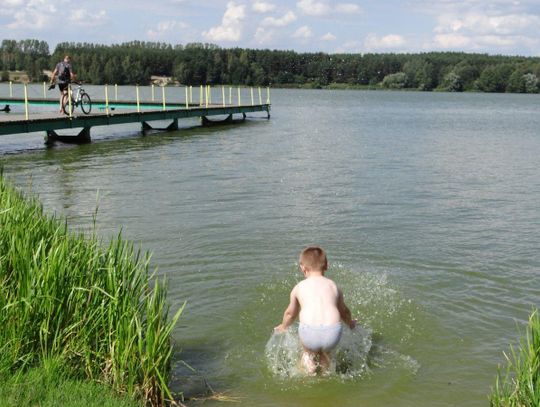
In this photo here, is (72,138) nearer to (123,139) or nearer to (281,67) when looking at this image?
(123,139)

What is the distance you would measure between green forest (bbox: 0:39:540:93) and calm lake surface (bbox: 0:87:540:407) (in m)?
101

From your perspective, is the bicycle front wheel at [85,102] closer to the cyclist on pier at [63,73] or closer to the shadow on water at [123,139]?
the shadow on water at [123,139]

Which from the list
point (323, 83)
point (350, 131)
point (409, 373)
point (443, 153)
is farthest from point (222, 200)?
point (323, 83)

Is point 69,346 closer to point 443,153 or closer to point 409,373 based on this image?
point 409,373

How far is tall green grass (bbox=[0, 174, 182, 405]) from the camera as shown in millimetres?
5523

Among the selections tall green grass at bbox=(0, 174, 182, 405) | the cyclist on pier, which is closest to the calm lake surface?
tall green grass at bbox=(0, 174, 182, 405)

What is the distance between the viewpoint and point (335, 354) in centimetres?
677

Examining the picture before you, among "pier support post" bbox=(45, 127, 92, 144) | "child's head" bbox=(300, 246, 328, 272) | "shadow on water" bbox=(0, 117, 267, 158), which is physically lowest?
"shadow on water" bbox=(0, 117, 267, 158)

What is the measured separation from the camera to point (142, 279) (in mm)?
6426

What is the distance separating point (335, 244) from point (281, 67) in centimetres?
16364

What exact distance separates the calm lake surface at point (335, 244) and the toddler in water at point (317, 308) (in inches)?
19.8

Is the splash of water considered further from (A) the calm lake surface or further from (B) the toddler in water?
(B) the toddler in water

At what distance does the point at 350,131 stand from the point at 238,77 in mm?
112015

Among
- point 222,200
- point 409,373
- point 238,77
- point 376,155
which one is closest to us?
point 409,373
